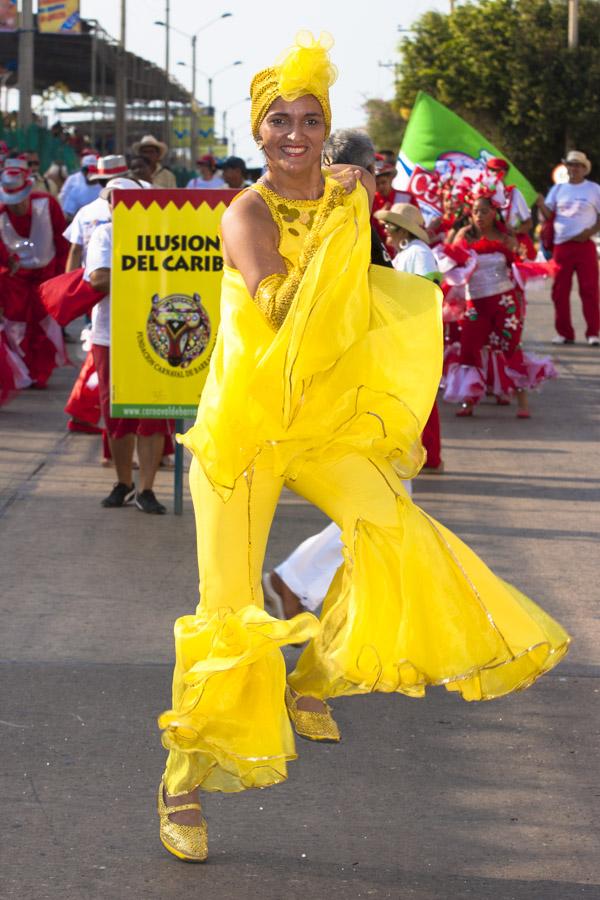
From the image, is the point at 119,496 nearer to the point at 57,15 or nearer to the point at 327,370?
the point at 327,370

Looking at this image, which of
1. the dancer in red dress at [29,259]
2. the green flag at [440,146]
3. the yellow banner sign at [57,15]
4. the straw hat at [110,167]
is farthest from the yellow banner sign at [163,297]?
the yellow banner sign at [57,15]

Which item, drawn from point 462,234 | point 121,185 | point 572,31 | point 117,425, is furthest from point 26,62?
Answer: point 572,31

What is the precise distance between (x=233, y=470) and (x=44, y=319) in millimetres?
9405

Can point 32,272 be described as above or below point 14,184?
below

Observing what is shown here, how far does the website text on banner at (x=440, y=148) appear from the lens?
537 inches

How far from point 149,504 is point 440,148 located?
21.2 feet

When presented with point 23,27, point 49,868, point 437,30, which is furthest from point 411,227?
point 437,30

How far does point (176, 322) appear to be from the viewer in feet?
27.1

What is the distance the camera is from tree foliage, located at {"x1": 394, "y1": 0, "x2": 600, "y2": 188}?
170ft

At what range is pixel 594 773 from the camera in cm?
474

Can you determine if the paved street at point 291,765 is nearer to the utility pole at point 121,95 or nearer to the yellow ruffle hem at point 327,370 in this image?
the yellow ruffle hem at point 327,370

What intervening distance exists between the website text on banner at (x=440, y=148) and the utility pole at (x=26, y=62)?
47.7ft

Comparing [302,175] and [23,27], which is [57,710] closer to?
[302,175]

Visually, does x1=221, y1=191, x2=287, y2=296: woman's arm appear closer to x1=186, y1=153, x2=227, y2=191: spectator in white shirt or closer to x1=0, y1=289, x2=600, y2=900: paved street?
x1=0, y1=289, x2=600, y2=900: paved street
